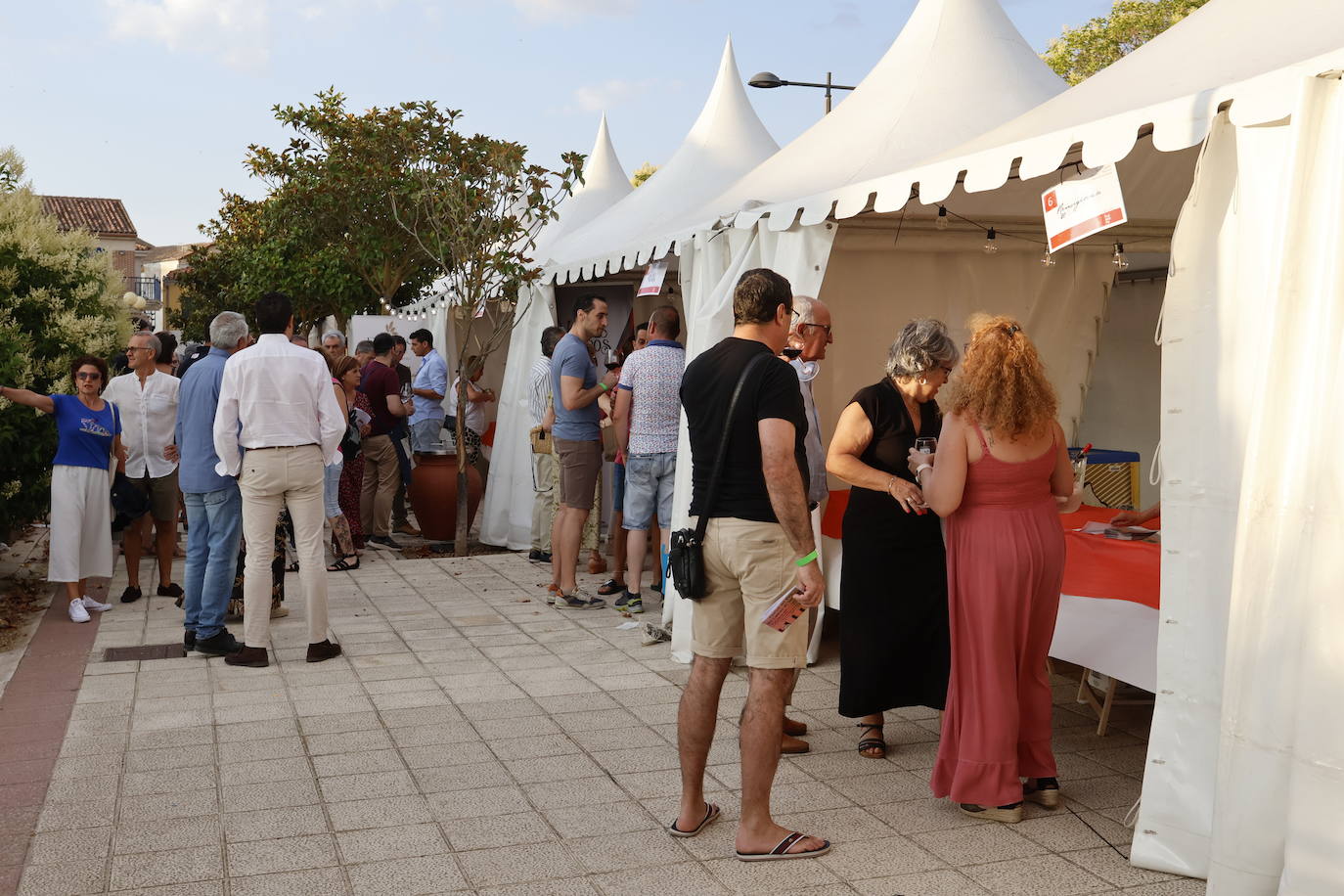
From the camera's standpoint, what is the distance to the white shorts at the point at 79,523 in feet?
25.6

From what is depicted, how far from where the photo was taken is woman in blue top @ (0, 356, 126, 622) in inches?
307

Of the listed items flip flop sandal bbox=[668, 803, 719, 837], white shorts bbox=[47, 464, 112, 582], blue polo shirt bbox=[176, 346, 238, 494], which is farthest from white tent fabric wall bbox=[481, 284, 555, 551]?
flip flop sandal bbox=[668, 803, 719, 837]

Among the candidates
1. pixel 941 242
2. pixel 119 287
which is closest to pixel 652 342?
pixel 941 242

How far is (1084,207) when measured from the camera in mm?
4312

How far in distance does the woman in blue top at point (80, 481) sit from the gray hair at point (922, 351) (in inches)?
213

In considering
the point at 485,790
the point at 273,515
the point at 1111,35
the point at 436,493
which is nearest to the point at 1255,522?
the point at 485,790

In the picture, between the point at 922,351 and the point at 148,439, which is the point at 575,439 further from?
the point at 922,351

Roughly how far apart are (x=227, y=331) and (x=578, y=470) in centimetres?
245

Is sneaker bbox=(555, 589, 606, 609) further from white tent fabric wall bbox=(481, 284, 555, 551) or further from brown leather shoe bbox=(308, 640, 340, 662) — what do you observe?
white tent fabric wall bbox=(481, 284, 555, 551)

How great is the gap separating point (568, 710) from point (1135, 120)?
3.42 m

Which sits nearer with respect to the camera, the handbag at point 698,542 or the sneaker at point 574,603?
the handbag at point 698,542

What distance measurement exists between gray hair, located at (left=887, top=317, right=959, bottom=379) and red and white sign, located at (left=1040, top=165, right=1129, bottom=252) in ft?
1.79

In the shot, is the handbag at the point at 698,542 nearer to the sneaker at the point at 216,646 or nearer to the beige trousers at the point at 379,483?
the sneaker at the point at 216,646

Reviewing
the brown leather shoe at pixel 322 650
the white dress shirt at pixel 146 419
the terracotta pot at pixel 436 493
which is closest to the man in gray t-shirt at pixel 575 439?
the brown leather shoe at pixel 322 650
